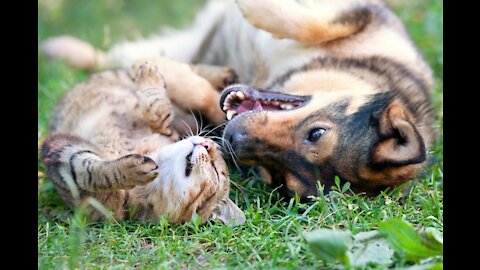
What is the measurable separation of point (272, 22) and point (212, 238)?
2078mm

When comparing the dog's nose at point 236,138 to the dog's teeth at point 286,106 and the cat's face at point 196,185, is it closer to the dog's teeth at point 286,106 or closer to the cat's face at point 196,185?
the cat's face at point 196,185

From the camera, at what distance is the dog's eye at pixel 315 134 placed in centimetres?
438

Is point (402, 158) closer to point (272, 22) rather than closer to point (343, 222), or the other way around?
point (343, 222)

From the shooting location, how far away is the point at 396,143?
433 cm

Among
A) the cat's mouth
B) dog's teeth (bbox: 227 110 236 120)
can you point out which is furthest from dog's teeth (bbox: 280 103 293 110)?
the cat's mouth

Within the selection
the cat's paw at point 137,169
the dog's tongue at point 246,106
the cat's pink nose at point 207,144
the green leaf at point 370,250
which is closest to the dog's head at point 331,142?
the cat's pink nose at point 207,144

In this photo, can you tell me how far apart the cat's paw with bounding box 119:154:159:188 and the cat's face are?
356 mm

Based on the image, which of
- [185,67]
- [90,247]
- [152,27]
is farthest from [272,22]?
[152,27]

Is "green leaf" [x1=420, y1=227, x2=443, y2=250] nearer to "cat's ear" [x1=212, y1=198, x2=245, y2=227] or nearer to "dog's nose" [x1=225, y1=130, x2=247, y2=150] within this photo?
"cat's ear" [x1=212, y1=198, x2=245, y2=227]

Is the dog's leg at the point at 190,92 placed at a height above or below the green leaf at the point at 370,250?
above

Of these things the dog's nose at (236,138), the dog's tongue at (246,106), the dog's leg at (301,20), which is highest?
the dog's leg at (301,20)

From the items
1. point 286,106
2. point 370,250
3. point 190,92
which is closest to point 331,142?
point 286,106

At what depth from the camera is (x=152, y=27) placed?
9719 millimetres

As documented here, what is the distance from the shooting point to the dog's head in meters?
4.32
